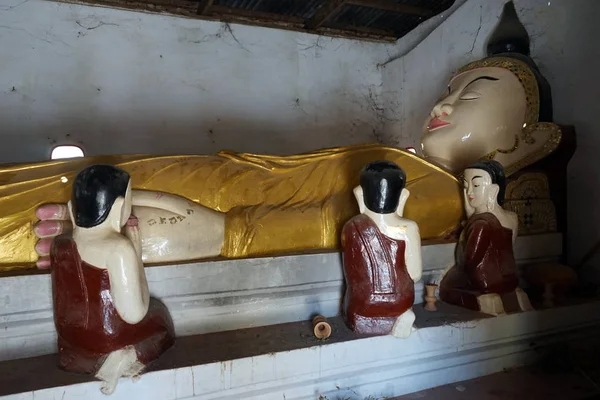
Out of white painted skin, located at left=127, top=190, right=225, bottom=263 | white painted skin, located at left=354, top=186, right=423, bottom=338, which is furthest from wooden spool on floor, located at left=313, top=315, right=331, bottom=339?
white painted skin, located at left=127, top=190, right=225, bottom=263

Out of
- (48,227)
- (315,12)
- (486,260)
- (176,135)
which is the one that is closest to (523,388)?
(486,260)

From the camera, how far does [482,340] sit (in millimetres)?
1640

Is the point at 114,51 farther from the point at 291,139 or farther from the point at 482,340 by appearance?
the point at 482,340

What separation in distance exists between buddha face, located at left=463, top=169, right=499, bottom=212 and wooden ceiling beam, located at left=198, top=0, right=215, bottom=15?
8.03 ft

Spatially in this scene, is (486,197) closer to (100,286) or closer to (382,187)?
(382,187)

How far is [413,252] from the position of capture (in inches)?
57.6

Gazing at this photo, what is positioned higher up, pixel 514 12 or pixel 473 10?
pixel 473 10

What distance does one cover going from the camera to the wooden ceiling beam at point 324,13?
3.45 m

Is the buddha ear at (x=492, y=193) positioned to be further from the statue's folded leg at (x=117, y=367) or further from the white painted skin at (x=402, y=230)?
the statue's folded leg at (x=117, y=367)

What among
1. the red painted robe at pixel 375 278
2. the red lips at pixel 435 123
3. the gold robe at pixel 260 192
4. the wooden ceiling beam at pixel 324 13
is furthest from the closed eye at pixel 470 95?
the wooden ceiling beam at pixel 324 13

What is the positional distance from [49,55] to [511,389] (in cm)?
346

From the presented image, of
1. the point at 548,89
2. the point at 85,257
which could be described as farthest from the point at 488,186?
the point at 85,257

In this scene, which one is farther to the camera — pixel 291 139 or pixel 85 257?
pixel 291 139

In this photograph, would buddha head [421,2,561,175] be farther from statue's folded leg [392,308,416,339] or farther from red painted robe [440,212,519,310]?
statue's folded leg [392,308,416,339]
